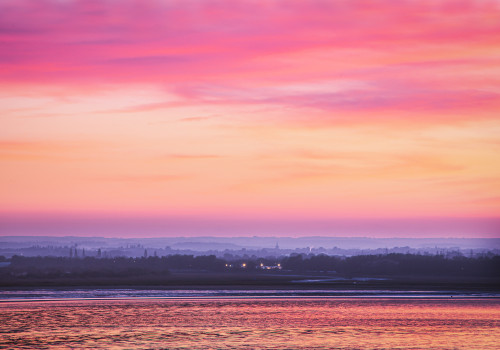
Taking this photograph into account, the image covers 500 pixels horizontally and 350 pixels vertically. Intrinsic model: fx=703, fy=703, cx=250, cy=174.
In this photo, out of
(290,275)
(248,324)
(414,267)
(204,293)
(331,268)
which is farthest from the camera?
(331,268)

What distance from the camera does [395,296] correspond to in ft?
243

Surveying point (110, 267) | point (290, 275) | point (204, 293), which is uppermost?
point (110, 267)

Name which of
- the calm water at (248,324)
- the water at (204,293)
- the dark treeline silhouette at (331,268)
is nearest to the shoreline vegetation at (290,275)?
the dark treeline silhouette at (331,268)

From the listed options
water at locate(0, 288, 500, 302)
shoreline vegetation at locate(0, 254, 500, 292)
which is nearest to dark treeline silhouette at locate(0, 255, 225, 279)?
shoreline vegetation at locate(0, 254, 500, 292)

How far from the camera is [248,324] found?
157 ft

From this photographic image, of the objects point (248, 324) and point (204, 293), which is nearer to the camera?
point (248, 324)

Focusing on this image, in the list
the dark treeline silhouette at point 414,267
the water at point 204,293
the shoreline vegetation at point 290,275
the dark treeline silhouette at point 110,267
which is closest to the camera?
the water at point 204,293

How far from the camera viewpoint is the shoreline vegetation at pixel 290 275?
3551 inches

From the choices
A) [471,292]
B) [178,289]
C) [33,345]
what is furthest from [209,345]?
[471,292]

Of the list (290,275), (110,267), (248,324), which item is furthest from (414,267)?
(248,324)

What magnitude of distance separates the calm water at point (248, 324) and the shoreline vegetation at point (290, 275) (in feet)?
77.5

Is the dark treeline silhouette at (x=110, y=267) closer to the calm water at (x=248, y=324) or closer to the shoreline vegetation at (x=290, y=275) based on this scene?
the shoreline vegetation at (x=290, y=275)

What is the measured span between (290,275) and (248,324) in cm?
7482

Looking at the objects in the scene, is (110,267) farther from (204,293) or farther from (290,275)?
(204,293)
